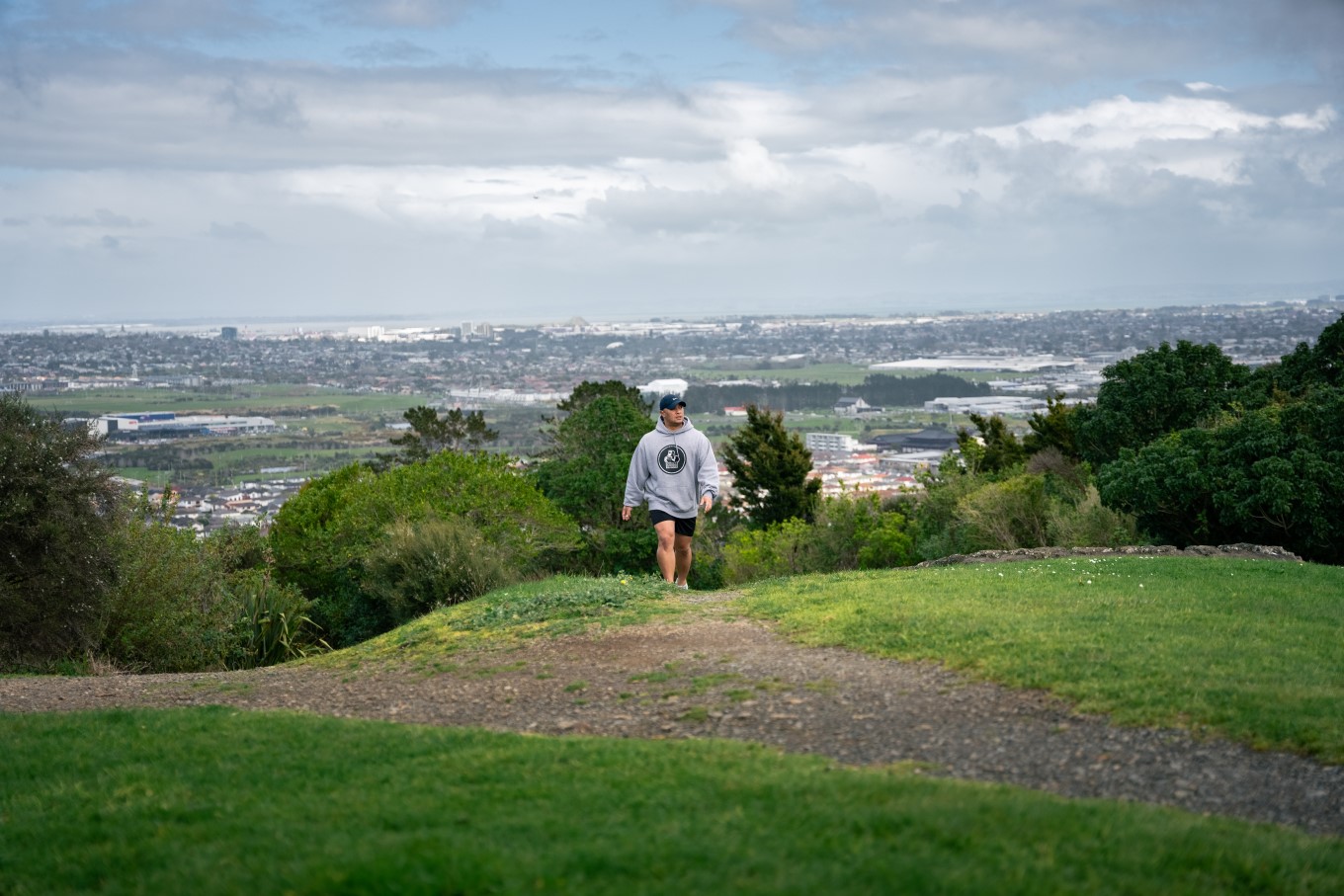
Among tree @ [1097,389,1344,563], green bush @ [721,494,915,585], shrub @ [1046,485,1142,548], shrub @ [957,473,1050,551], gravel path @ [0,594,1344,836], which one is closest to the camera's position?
gravel path @ [0,594,1344,836]

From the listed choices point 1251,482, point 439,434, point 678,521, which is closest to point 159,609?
point 678,521

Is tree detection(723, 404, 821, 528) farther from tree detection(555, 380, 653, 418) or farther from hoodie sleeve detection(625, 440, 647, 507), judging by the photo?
hoodie sleeve detection(625, 440, 647, 507)

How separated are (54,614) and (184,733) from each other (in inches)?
296

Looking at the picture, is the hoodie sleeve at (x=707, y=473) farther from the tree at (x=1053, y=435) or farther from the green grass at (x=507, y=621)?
the tree at (x=1053, y=435)

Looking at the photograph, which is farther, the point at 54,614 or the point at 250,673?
the point at 54,614

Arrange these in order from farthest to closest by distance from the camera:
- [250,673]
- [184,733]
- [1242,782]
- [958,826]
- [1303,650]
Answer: [250,673]
[1303,650]
[184,733]
[1242,782]
[958,826]

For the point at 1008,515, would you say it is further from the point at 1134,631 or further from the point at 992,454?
the point at 1134,631

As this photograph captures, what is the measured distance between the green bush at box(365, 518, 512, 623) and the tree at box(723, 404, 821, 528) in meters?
30.7

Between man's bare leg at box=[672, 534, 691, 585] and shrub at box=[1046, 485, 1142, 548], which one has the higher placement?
man's bare leg at box=[672, 534, 691, 585]

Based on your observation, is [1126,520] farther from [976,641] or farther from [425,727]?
[425,727]

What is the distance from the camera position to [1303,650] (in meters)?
8.55

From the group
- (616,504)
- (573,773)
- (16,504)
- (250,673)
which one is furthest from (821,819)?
(616,504)

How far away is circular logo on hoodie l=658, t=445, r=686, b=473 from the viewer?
13359mm

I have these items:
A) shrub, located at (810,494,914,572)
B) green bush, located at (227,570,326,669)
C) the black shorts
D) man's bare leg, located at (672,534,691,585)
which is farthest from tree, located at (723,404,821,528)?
the black shorts
